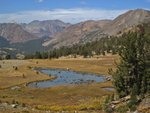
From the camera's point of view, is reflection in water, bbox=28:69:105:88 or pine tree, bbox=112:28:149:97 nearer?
pine tree, bbox=112:28:149:97

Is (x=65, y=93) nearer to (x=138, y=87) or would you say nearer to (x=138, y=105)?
(x=138, y=87)

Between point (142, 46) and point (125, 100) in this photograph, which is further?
point (142, 46)

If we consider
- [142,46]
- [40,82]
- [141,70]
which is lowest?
[40,82]

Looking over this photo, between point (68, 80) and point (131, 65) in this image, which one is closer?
point (131, 65)

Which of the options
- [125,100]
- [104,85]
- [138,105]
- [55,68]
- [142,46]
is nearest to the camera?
[138,105]

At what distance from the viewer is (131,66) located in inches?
1902

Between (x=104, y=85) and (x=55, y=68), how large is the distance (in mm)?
69857

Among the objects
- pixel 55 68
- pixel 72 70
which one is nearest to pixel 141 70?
pixel 72 70

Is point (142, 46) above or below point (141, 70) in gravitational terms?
above

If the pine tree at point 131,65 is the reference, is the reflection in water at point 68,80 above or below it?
below

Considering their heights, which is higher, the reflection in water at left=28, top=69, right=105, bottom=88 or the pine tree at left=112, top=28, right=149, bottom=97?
the pine tree at left=112, top=28, right=149, bottom=97

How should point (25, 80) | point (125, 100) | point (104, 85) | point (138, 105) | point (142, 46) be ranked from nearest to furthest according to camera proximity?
point (138, 105) < point (125, 100) < point (142, 46) < point (104, 85) < point (25, 80)

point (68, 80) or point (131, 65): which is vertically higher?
point (131, 65)

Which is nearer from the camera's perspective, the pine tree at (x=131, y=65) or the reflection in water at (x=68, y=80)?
the pine tree at (x=131, y=65)
